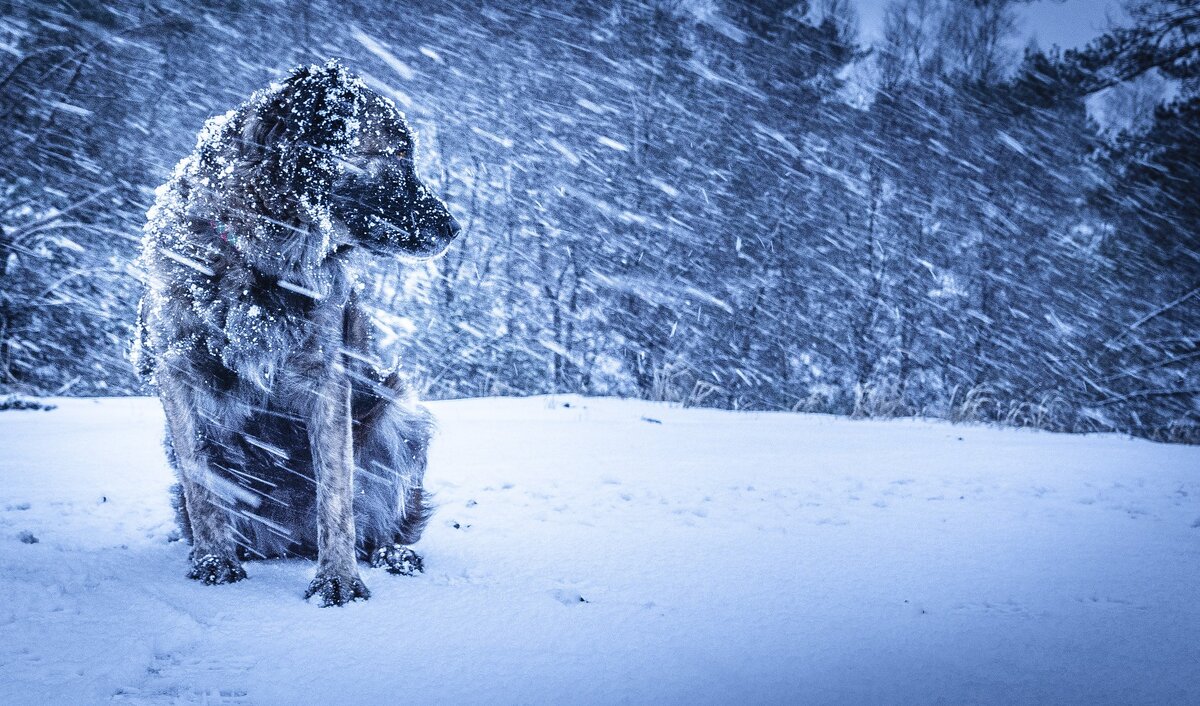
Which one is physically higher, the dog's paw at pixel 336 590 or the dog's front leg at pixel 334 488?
the dog's front leg at pixel 334 488

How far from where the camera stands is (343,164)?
2.14m

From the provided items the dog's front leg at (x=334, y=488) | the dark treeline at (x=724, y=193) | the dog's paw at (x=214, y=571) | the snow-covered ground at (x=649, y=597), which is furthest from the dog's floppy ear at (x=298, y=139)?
the dark treeline at (x=724, y=193)

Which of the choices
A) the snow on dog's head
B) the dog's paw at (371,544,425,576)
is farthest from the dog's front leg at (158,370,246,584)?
the snow on dog's head

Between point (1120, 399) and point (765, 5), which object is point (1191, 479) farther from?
point (765, 5)

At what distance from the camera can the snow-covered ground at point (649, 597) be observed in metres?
1.37

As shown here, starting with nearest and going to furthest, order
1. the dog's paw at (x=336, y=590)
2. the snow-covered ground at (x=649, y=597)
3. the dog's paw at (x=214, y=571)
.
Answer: the snow-covered ground at (x=649, y=597)
the dog's paw at (x=336, y=590)
the dog's paw at (x=214, y=571)

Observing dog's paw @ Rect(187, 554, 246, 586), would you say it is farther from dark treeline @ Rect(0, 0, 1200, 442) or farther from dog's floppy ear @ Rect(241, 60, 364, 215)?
dark treeline @ Rect(0, 0, 1200, 442)

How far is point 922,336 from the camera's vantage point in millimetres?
13555

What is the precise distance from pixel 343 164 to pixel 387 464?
101cm

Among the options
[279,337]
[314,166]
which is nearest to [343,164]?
[314,166]

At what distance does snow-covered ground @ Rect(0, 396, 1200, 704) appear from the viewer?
137 cm

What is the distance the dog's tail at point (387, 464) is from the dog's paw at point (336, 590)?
0.37 meters

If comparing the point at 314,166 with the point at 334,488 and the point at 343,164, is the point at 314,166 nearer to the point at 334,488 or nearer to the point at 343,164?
the point at 343,164

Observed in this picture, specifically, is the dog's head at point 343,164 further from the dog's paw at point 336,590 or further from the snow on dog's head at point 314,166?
the dog's paw at point 336,590
